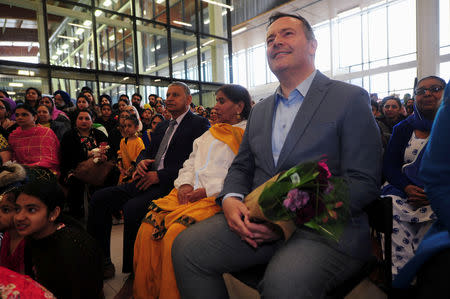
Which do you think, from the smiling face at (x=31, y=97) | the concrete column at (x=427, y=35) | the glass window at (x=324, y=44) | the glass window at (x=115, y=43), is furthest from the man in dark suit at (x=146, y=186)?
the glass window at (x=324, y=44)

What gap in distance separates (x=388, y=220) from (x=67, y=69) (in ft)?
31.2

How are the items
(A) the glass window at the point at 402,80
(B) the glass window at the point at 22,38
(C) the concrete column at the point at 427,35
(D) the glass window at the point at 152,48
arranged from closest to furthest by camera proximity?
(B) the glass window at the point at 22,38
(D) the glass window at the point at 152,48
(C) the concrete column at the point at 427,35
(A) the glass window at the point at 402,80

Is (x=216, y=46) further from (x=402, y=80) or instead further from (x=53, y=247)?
(x=53, y=247)

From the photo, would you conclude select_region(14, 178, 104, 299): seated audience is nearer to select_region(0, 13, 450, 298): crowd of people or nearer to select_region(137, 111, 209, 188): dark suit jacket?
select_region(0, 13, 450, 298): crowd of people

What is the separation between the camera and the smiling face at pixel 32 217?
154cm

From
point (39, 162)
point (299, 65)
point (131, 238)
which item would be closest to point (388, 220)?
point (299, 65)

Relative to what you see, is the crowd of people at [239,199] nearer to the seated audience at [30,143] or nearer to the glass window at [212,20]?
the seated audience at [30,143]

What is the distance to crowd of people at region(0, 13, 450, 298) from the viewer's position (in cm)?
115

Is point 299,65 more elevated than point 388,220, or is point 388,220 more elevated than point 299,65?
point 299,65

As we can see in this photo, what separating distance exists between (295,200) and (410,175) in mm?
1628

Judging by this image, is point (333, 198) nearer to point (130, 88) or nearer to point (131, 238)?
point (131, 238)

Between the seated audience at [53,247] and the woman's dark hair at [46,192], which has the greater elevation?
the woman's dark hair at [46,192]

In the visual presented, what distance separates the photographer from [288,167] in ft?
4.28

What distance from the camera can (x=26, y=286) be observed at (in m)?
1.19
